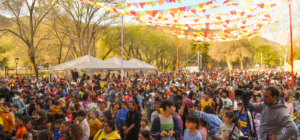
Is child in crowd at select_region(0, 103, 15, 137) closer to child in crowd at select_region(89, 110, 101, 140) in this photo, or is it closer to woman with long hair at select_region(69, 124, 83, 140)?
child in crowd at select_region(89, 110, 101, 140)

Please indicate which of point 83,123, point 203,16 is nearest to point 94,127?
point 83,123

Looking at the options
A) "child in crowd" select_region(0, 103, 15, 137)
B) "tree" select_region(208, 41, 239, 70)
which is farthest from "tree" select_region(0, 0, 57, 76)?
"tree" select_region(208, 41, 239, 70)

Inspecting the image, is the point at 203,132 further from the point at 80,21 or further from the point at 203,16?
the point at 80,21

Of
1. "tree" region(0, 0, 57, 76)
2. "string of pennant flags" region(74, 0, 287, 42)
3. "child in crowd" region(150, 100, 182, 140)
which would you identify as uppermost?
"tree" region(0, 0, 57, 76)

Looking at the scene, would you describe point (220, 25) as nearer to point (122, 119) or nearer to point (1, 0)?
point (122, 119)

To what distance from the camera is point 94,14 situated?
99.1 ft

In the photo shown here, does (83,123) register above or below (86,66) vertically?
below

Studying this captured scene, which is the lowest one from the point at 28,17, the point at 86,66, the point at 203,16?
the point at 86,66

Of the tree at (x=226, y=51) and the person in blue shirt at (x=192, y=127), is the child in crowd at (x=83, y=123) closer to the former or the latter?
the person in blue shirt at (x=192, y=127)

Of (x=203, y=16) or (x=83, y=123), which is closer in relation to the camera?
(x=83, y=123)

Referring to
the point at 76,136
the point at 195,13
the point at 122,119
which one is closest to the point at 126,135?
the point at 122,119

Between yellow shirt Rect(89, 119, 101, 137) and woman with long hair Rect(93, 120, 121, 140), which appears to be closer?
woman with long hair Rect(93, 120, 121, 140)

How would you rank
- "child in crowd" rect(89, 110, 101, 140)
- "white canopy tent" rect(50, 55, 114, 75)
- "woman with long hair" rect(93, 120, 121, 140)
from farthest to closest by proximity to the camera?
"white canopy tent" rect(50, 55, 114, 75) → "child in crowd" rect(89, 110, 101, 140) → "woman with long hair" rect(93, 120, 121, 140)

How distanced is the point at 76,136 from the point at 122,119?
2124 millimetres
